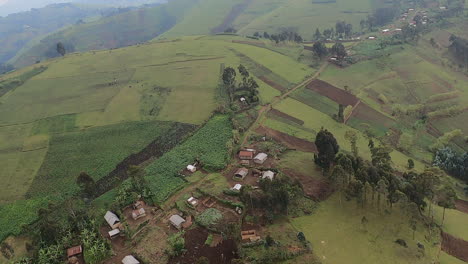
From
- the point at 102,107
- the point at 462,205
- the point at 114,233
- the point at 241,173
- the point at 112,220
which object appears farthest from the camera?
the point at 102,107

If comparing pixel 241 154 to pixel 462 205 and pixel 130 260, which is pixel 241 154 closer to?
pixel 130 260

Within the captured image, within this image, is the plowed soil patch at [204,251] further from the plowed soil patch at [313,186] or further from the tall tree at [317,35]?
the tall tree at [317,35]

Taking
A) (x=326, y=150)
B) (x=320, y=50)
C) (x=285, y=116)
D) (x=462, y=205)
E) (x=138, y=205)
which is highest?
(x=320, y=50)

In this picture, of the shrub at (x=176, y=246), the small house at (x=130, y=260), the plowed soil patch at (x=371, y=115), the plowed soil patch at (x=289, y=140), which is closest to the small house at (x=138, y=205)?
the small house at (x=130, y=260)

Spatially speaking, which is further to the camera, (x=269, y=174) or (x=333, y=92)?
(x=333, y=92)

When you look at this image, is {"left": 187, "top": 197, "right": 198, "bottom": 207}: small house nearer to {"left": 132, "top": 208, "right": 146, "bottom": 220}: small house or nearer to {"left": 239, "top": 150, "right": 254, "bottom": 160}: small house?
{"left": 132, "top": 208, "right": 146, "bottom": 220}: small house

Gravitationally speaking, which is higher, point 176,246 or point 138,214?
A: point 176,246

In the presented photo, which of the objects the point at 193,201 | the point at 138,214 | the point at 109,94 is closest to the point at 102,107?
the point at 109,94
